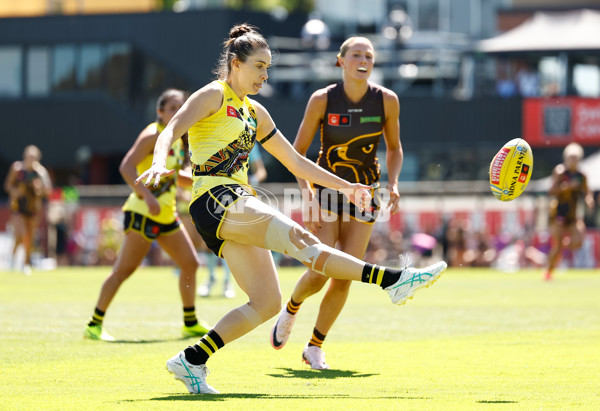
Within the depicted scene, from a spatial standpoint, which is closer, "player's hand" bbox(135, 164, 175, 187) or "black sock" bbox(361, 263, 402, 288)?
"player's hand" bbox(135, 164, 175, 187)

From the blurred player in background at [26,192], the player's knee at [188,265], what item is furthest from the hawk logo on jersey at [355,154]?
the blurred player in background at [26,192]

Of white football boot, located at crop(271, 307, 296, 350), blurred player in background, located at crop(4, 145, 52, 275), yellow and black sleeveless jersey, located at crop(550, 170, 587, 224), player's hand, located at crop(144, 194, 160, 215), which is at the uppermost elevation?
player's hand, located at crop(144, 194, 160, 215)

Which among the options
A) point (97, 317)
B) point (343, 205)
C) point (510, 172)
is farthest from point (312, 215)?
point (97, 317)

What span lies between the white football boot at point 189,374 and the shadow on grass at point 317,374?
1131mm

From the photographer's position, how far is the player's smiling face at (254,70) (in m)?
7.16

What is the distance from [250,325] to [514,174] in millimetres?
2508

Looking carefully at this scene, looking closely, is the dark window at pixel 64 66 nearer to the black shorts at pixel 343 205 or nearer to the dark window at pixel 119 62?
the dark window at pixel 119 62

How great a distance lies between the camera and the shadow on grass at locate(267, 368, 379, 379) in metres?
8.01

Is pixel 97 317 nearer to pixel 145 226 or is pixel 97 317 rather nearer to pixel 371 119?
pixel 145 226

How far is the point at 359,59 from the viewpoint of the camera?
8641 mm

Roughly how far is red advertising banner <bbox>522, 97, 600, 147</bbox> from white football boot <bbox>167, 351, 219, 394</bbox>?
90.3 ft

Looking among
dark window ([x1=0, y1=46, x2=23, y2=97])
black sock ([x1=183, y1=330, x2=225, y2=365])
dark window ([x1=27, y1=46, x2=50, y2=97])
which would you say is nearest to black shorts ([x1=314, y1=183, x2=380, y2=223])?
black sock ([x1=183, y1=330, x2=225, y2=365])

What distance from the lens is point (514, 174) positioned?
821 centimetres

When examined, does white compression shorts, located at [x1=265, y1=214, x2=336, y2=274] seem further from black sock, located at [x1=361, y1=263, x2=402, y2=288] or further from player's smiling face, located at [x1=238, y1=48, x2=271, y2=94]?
player's smiling face, located at [x1=238, y1=48, x2=271, y2=94]
